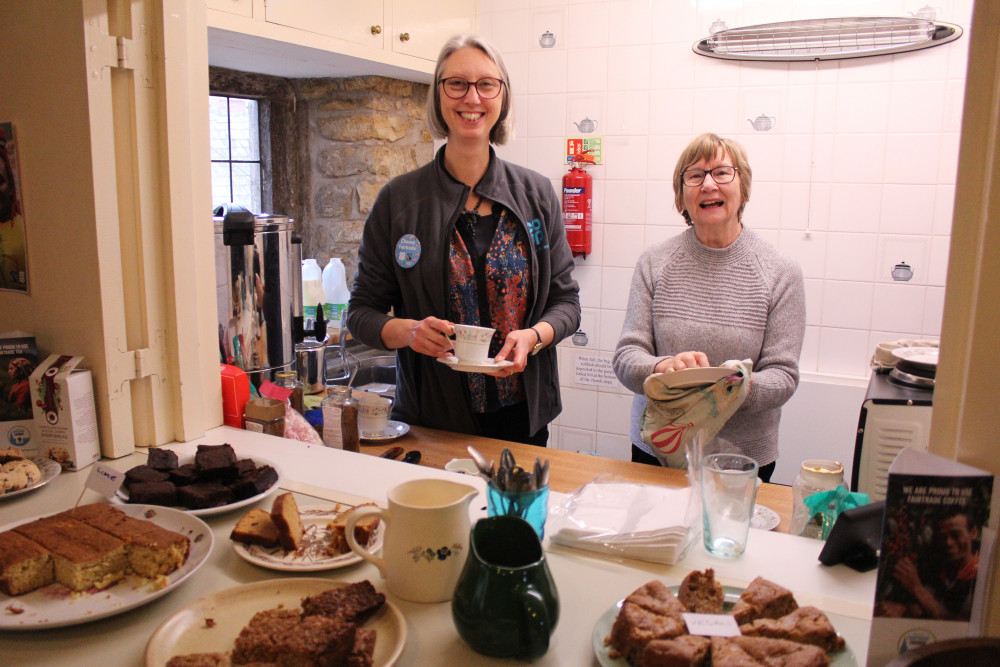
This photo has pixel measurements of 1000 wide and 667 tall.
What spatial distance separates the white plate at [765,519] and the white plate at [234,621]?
731 millimetres

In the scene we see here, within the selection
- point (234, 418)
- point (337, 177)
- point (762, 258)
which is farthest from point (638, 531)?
point (337, 177)

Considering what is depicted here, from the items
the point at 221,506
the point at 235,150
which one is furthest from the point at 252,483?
the point at 235,150

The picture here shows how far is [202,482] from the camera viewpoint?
1.21 meters

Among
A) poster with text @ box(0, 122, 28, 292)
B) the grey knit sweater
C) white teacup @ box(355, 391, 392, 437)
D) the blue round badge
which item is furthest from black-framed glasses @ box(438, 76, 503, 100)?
poster with text @ box(0, 122, 28, 292)

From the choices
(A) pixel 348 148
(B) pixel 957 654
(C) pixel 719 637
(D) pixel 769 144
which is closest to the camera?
(B) pixel 957 654

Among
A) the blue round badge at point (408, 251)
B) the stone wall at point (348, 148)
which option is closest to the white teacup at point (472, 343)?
the blue round badge at point (408, 251)

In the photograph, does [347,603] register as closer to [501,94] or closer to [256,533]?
[256,533]

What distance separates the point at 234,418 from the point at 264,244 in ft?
1.74

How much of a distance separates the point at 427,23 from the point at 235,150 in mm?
952

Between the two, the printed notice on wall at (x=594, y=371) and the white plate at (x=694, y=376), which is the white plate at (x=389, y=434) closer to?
the white plate at (x=694, y=376)

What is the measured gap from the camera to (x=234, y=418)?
163 centimetres

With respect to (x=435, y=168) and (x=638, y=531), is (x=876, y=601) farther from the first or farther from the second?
(x=435, y=168)

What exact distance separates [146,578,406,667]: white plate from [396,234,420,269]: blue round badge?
1148mm

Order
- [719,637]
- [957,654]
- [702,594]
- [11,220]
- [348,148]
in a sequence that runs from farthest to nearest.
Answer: [348,148] → [11,220] → [702,594] → [719,637] → [957,654]
